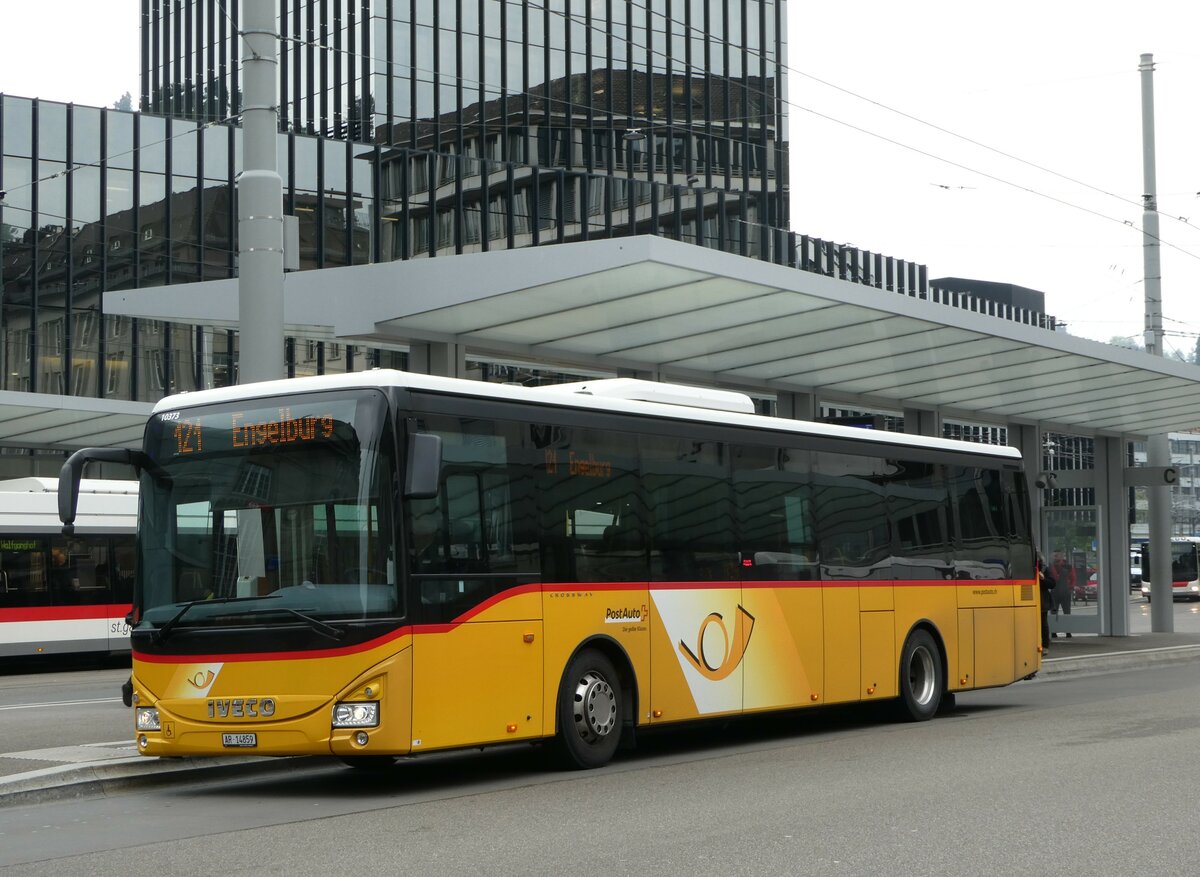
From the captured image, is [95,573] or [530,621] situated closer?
[530,621]

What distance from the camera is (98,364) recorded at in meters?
51.6

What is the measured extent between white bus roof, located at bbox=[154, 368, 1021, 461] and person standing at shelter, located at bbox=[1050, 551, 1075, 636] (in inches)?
588

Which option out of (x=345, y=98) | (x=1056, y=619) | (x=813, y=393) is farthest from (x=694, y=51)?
(x=813, y=393)

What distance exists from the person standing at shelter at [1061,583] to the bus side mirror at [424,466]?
22.6 meters

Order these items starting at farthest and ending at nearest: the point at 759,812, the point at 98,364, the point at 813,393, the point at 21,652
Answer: the point at 98,364
the point at 21,652
the point at 813,393
the point at 759,812

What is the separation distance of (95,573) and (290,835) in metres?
20.8

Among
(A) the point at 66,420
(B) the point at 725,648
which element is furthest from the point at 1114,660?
(A) the point at 66,420

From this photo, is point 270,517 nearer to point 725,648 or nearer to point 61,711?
point 725,648

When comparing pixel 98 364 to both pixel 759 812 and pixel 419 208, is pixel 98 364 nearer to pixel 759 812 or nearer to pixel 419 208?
pixel 419 208

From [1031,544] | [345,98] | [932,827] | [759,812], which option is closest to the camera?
[932,827]

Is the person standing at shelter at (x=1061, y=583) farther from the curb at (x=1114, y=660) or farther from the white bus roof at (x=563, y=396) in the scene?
the white bus roof at (x=563, y=396)

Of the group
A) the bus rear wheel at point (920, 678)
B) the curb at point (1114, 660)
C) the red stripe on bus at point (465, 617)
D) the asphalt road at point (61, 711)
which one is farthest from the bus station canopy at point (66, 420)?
the curb at point (1114, 660)

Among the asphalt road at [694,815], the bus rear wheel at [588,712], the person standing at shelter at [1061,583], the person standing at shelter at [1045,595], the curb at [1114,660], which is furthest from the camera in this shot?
the person standing at shelter at [1061,583]

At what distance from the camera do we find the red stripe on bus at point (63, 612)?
27078mm
